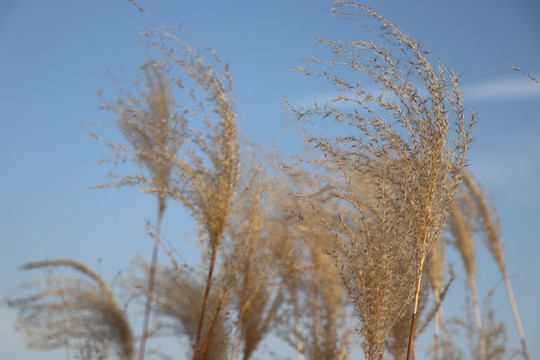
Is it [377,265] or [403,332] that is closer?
[377,265]

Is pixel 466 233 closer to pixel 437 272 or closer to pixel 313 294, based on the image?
pixel 437 272

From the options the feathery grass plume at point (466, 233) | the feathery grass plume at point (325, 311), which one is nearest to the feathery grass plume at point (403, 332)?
the feathery grass plume at point (325, 311)

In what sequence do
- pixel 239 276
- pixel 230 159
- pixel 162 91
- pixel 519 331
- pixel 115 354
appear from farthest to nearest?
pixel 162 91 → pixel 519 331 → pixel 115 354 → pixel 239 276 → pixel 230 159

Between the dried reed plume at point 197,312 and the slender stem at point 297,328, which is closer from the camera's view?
the dried reed plume at point 197,312

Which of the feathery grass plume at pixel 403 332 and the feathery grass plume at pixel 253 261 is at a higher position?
the feathery grass plume at pixel 253 261

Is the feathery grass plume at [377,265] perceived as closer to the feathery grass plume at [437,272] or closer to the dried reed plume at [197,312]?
the dried reed plume at [197,312]

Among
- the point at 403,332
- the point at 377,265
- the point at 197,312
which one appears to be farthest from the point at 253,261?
the point at 377,265

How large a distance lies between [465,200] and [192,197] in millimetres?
3552

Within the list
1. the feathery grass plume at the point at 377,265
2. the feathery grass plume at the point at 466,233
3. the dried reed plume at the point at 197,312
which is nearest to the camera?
the feathery grass plume at the point at 377,265

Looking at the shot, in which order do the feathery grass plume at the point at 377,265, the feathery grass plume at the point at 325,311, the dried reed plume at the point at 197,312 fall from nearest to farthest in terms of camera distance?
the feathery grass plume at the point at 377,265 < the dried reed plume at the point at 197,312 < the feathery grass plume at the point at 325,311

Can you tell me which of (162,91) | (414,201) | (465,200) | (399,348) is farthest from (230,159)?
(465,200)

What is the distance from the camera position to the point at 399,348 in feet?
12.3

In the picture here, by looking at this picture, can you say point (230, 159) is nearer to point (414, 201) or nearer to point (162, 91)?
point (414, 201)

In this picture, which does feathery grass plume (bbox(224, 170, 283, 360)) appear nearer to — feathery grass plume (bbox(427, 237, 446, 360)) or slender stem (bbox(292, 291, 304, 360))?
slender stem (bbox(292, 291, 304, 360))
